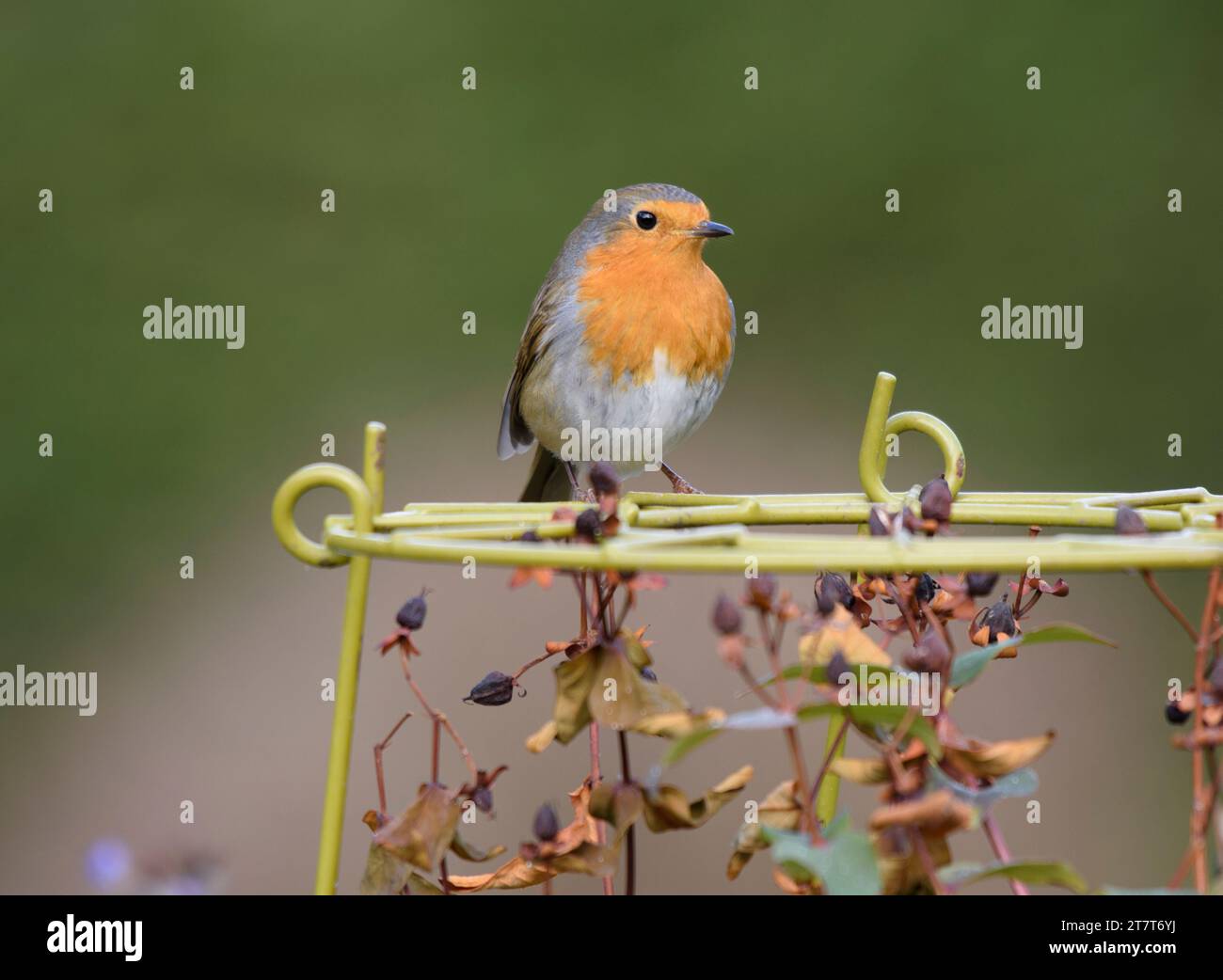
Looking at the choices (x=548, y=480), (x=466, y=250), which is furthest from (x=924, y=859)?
(x=466, y=250)

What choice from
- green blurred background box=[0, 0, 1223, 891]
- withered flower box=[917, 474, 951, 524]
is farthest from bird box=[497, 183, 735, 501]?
withered flower box=[917, 474, 951, 524]

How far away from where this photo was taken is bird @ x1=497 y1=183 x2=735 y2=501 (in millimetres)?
3574

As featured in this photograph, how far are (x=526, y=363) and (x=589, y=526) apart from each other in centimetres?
234

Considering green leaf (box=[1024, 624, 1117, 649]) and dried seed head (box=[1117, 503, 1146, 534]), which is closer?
green leaf (box=[1024, 624, 1117, 649])

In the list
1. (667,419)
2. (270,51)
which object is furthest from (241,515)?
(667,419)

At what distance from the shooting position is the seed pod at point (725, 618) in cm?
133

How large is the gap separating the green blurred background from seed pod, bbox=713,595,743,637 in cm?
386

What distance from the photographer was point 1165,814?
15.5 ft

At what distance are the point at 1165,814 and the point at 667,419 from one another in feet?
7.45

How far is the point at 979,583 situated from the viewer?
1667mm

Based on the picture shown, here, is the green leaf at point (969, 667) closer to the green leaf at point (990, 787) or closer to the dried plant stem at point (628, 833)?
the green leaf at point (990, 787)

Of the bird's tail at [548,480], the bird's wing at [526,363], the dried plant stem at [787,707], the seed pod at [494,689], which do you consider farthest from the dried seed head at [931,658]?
the bird's tail at [548,480]

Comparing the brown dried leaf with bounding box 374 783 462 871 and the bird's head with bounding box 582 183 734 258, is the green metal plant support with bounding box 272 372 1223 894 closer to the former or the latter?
the brown dried leaf with bounding box 374 783 462 871
